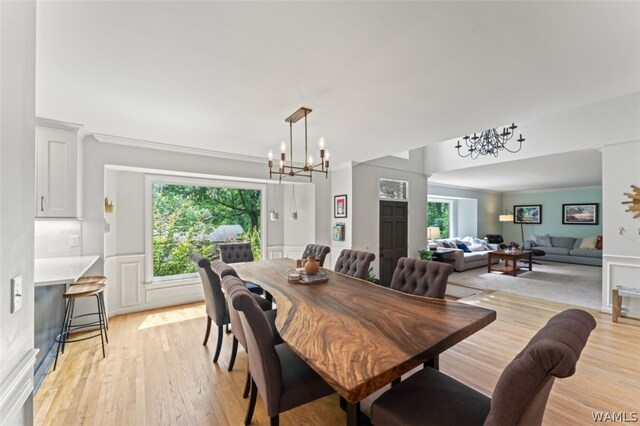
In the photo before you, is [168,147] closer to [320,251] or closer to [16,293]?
[320,251]

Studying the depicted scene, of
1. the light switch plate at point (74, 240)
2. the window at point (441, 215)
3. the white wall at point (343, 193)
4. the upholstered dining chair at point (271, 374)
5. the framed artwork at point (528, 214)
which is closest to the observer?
the upholstered dining chair at point (271, 374)

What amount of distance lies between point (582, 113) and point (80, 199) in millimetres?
6966

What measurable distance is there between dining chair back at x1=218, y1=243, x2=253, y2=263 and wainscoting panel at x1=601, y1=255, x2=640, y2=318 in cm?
515

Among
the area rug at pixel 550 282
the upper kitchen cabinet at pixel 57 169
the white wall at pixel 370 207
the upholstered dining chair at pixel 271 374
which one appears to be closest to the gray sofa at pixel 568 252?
the area rug at pixel 550 282

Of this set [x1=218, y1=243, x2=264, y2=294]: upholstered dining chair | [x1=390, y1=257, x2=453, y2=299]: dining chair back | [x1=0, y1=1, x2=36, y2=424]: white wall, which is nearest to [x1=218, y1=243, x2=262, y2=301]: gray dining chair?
[x1=218, y1=243, x2=264, y2=294]: upholstered dining chair

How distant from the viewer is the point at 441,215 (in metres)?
9.69

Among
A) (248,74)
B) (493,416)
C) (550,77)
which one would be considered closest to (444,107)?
(550,77)

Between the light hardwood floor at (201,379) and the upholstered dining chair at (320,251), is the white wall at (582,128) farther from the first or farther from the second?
the light hardwood floor at (201,379)

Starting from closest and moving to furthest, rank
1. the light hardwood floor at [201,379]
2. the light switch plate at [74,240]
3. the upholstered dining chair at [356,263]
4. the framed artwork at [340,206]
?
1. the light hardwood floor at [201,379]
2. the upholstered dining chair at [356,263]
3. the light switch plate at [74,240]
4. the framed artwork at [340,206]

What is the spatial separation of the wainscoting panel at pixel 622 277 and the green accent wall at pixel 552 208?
6.40 metres

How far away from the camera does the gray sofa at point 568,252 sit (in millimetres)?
7473

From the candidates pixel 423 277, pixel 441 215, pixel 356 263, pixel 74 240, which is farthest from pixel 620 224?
pixel 74 240

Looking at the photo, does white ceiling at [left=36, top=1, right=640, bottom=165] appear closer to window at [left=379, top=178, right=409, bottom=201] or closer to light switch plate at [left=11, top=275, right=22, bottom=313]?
light switch plate at [left=11, top=275, right=22, bottom=313]

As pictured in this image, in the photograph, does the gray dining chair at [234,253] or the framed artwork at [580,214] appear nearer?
the gray dining chair at [234,253]
